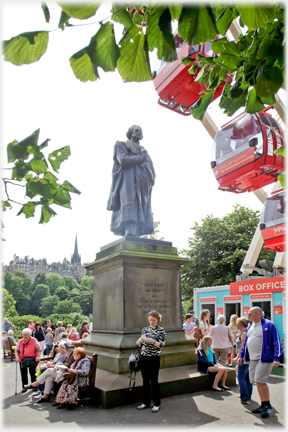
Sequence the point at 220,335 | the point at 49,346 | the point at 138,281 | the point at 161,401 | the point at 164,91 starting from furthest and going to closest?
the point at 49,346 → the point at 164,91 → the point at 220,335 → the point at 138,281 → the point at 161,401

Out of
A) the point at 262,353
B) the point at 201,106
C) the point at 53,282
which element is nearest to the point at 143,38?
the point at 201,106

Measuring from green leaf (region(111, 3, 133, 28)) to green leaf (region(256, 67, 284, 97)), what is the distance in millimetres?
998

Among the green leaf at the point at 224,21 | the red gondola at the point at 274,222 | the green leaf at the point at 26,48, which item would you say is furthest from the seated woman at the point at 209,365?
the red gondola at the point at 274,222

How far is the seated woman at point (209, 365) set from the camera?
6.23 metres

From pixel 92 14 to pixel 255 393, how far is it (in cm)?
Answer: 686

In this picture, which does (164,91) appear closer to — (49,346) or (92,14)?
(92,14)

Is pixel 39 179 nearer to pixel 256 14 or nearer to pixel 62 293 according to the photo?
pixel 256 14

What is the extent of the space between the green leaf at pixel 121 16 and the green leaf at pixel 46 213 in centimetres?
154

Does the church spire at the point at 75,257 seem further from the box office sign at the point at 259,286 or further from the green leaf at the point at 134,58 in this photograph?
the green leaf at the point at 134,58

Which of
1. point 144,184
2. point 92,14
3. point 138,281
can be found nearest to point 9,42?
point 92,14

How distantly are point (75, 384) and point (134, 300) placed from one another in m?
1.88

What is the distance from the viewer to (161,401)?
5.37 meters

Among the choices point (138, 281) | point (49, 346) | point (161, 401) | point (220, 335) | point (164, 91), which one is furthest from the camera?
point (49, 346)

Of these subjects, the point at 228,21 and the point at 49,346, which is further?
the point at 49,346
